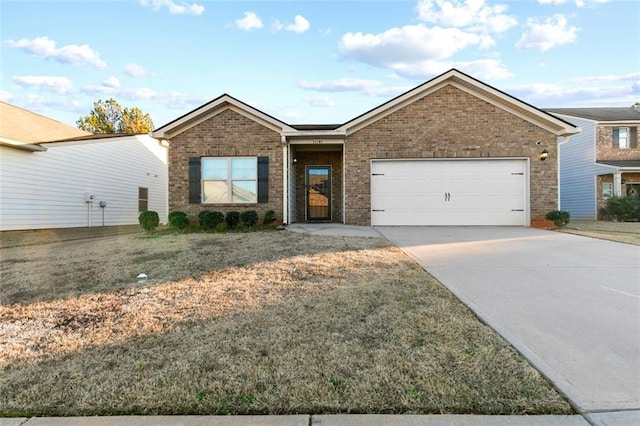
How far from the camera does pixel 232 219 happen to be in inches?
Answer: 433

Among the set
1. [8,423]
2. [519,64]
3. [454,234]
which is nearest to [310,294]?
[8,423]

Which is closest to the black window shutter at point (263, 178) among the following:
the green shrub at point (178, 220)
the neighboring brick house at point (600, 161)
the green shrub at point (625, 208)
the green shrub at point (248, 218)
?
the green shrub at point (248, 218)

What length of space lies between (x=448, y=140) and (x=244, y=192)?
7301mm

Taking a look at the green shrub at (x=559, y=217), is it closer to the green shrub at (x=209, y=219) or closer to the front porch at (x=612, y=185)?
the front porch at (x=612, y=185)

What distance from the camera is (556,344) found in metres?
2.83

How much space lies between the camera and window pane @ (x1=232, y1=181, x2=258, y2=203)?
11.8m

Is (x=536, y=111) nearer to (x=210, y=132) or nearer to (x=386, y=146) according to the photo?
(x=386, y=146)

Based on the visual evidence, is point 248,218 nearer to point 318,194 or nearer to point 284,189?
point 284,189

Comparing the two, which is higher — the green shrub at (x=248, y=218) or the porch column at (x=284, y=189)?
the porch column at (x=284, y=189)

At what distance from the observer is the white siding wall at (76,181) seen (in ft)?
37.4

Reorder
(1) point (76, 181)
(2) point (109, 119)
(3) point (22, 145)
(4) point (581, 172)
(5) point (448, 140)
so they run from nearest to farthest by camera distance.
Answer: (3) point (22, 145) < (5) point (448, 140) < (1) point (76, 181) < (4) point (581, 172) < (2) point (109, 119)

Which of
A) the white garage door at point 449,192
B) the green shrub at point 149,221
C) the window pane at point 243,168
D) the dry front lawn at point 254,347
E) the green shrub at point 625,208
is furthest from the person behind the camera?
Answer: the green shrub at point 625,208

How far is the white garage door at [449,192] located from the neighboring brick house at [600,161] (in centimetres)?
959

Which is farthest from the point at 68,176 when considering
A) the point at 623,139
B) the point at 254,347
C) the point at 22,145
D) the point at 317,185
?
the point at 623,139
